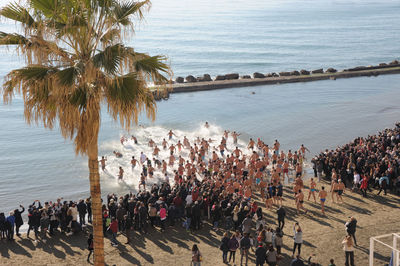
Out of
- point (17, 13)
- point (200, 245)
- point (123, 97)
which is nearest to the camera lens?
point (123, 97)

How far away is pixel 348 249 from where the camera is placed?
1267 cm

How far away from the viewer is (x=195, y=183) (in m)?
19.1

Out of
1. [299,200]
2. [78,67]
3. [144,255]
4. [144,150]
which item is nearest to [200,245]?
[144,255]

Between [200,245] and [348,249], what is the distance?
4845 millimetres

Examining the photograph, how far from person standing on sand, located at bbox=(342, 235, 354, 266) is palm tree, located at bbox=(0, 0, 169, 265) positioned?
7.86 metres

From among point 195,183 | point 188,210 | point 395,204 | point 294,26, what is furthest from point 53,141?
point 294,26

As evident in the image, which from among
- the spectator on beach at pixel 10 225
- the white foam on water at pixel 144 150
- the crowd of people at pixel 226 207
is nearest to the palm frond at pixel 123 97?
the crowd of people at pixel 226 207

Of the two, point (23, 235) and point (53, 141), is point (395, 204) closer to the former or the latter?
point (23, 235)

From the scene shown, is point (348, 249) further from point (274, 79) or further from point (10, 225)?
point (274, 79)

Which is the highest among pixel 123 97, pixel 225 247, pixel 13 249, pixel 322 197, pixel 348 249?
pixel 123 97

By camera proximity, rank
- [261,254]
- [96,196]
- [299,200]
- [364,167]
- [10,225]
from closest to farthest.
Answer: [96,196], [261,254], [10,225], [299,200], [364,167]

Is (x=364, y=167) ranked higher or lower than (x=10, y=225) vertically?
higher

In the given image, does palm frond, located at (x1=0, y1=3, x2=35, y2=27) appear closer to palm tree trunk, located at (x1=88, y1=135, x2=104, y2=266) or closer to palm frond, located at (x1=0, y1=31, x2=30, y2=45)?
palm frond, located at (x1=0, y1=31, x2=30, y2=45)

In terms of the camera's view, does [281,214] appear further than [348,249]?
Yes
